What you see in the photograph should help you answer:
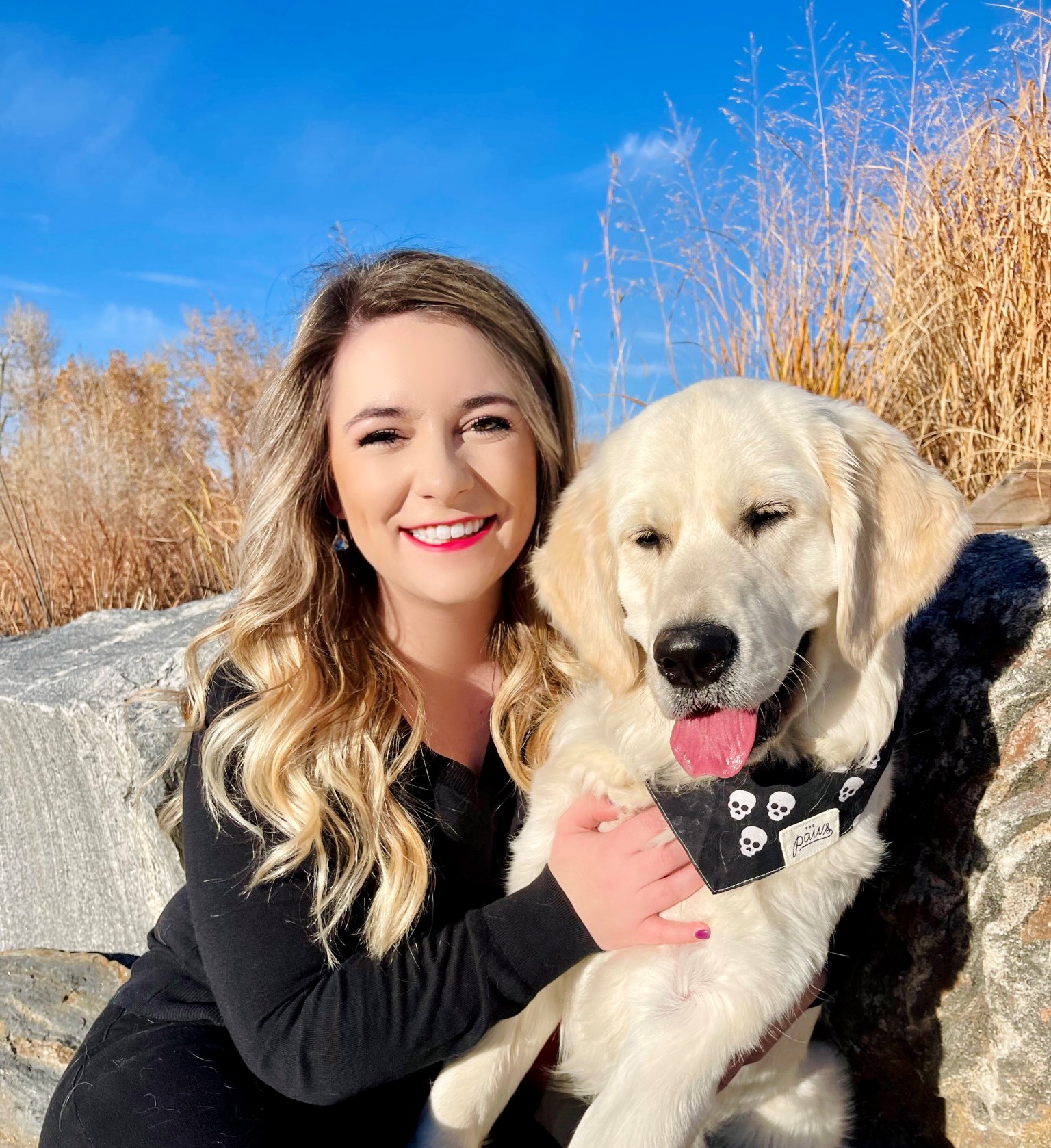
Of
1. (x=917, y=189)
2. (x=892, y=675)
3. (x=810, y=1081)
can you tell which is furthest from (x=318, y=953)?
(x=917, y=189)

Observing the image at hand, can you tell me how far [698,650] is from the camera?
5.26 ft

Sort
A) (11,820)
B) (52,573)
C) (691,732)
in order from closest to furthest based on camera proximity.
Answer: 1. (691,732)
2. (11,820)
3. (52,573)

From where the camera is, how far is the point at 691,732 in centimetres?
174

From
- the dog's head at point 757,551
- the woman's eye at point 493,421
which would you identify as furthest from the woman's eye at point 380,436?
the dog's head at point 757,551

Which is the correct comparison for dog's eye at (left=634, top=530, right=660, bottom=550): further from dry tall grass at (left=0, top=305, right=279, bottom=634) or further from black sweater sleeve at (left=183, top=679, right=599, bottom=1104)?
dry tall grass at (left=0, top=305, right=279, bottom=634)

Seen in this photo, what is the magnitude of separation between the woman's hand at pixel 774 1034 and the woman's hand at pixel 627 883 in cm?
21

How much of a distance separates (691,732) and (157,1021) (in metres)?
1.30

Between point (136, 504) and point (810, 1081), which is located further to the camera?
point (136, 504)

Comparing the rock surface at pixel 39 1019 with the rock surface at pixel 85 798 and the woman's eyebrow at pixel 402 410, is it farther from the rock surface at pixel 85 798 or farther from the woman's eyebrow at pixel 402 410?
the woman's eyebrow at pixel 402 410

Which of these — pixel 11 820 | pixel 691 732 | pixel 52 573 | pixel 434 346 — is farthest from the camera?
pixel 52 573

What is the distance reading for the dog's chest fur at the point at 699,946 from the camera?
1675 mm

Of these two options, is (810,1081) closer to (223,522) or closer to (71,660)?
(71,660)

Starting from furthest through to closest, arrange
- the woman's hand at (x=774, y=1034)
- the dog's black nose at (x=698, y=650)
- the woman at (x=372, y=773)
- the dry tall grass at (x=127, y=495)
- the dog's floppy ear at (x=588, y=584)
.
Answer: the dry tall grass at (x=127, y=495) < the dog's floppy ear at (x=588, y=584) < the woman at (x=372, y=773) < the woman's hand at (x=774, y=1034) < the dog's black nose at (x=698, y=650)

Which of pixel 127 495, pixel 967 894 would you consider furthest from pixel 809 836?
pixel 127 495
